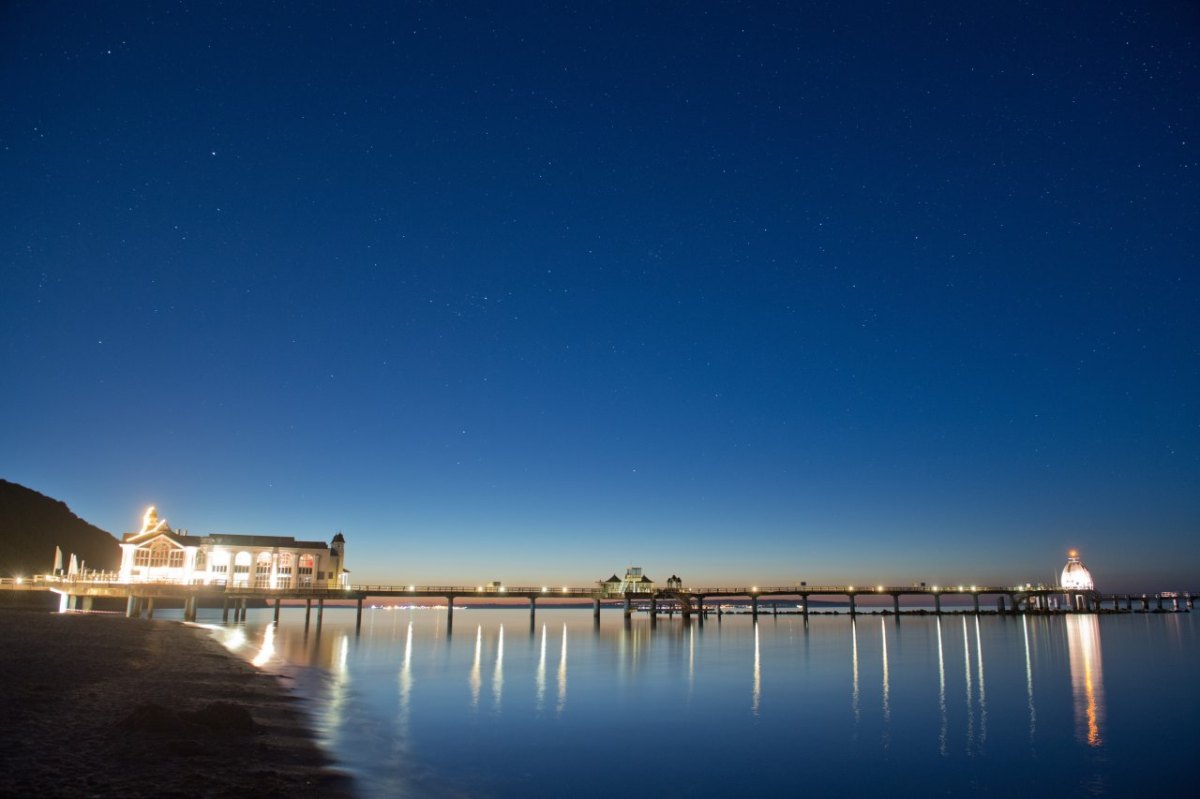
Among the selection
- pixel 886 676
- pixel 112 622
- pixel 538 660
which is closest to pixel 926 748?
pixel 886 676

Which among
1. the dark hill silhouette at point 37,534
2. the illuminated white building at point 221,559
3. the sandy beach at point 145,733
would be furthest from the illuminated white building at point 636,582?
the dark hill silhouette at point 37,534

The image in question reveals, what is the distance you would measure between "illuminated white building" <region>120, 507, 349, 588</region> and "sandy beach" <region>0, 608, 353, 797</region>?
64.1 m

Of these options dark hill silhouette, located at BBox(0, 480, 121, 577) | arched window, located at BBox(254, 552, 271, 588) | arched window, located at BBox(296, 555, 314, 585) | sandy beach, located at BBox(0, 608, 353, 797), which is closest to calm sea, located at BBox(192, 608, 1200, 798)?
sandy beach, located at BBox(0, 608, 353, 797)

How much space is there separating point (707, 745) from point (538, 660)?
35002 millimetres

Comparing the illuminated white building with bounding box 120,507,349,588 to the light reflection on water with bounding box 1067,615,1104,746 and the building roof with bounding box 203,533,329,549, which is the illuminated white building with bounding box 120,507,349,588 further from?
the light reflection on water with bounding box 1067,615,1104,746

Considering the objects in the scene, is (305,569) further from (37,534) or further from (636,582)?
(37,534)

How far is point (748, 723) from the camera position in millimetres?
33531

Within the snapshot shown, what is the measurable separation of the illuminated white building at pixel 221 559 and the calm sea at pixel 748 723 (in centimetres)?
3910

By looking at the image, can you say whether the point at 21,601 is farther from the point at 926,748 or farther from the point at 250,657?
the point at 926,748

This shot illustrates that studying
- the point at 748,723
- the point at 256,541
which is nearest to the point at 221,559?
the point at 256,541

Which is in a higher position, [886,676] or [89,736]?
[89,736]

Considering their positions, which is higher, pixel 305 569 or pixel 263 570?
pixel 305 569

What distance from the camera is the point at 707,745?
93.8ft

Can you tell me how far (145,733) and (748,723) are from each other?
2401 cm
